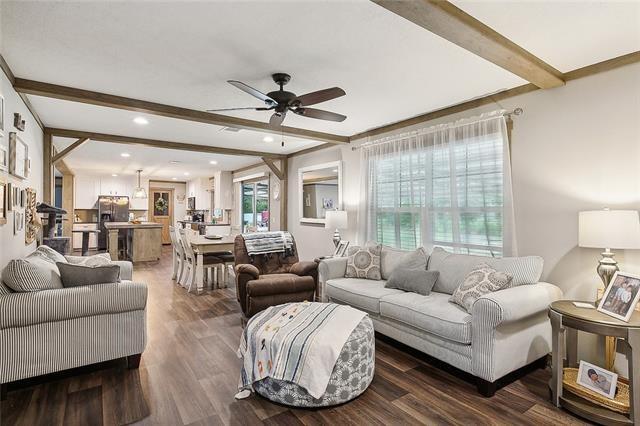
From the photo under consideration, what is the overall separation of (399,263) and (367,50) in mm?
2254

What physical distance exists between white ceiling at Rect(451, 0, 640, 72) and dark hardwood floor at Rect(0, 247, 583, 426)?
98.6 inches

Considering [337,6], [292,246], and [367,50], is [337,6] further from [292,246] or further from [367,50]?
[292,246]

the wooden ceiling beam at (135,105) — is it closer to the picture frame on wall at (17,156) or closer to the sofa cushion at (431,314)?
the picture frame on wall at (17,156)

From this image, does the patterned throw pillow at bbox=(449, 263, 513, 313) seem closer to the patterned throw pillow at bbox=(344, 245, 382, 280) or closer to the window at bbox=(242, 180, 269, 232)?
the patterned throw pillow at bbox=(344, 245, 382, 280)

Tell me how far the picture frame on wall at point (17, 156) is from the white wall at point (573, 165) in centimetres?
450

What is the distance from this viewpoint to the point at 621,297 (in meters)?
2.21

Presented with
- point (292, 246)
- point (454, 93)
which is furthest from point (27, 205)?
point (454, 93)

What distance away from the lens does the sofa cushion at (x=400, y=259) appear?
3.55 m

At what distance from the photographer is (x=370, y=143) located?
4773 millimetres

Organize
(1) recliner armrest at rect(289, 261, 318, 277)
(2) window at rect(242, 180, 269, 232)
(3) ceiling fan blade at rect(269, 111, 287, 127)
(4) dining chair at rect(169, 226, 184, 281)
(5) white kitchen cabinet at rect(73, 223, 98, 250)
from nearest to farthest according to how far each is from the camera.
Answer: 1. (3) ceiling fan blade at rect(269, 111, 287, 127)
2. (1) recliner armrest at rect(289, 261, 318, 277)
3. (4) dining chair at rect(169, 226, 184, 281)
4. (2) window at rect(242, 180, 269, 232)
5. (5) white kitchen cabinet at rect(73, 223, 98, 250)

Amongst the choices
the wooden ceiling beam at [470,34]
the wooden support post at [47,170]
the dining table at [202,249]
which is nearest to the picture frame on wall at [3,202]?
the wooden support post at [47,170]

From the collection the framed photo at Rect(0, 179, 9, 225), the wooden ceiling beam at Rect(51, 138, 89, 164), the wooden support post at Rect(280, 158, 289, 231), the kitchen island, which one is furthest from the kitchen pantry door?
the framed photo at Rect(0, 179, 9, 225)

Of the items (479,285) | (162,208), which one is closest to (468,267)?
(479,285)

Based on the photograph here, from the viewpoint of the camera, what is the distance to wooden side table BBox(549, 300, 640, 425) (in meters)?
2.00
